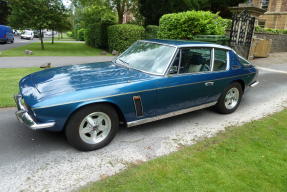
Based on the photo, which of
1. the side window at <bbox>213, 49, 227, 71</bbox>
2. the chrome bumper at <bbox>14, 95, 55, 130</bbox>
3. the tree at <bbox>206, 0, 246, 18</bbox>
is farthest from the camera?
the tree at <bbox>206, 0, 246, 18</bbox>

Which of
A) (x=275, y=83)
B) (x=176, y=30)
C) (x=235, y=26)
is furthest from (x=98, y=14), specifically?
(x=275, y=83)

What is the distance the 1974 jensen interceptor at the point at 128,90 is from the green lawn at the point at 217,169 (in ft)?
2.56

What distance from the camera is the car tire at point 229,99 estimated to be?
4.75 meters

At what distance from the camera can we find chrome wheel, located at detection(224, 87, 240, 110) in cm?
488

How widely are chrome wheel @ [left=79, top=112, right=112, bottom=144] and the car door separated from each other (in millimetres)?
902

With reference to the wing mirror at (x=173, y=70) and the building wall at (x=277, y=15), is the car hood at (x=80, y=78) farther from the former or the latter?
the building wall at (x=277, y=15)

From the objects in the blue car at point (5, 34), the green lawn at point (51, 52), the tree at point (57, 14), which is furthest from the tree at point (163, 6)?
the blue car at point (5, 34)

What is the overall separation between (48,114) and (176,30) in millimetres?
10679

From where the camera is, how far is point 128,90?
3.28 m

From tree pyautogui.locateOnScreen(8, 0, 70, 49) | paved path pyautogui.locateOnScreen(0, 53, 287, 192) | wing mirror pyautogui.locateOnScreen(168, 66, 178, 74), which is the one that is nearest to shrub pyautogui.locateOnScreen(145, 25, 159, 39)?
tree pyautogui.locateOnScreen(8, 0, 70, 49)

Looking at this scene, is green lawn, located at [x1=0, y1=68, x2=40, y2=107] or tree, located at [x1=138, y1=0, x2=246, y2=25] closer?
green lawn, located at [x1=0, y1=68, x2=40, y2=107]

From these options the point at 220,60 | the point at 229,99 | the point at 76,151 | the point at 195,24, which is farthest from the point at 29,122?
the point at 195,24

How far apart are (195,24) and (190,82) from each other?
332 inches

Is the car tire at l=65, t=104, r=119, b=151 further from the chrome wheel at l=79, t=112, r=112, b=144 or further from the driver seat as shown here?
the driver seat
